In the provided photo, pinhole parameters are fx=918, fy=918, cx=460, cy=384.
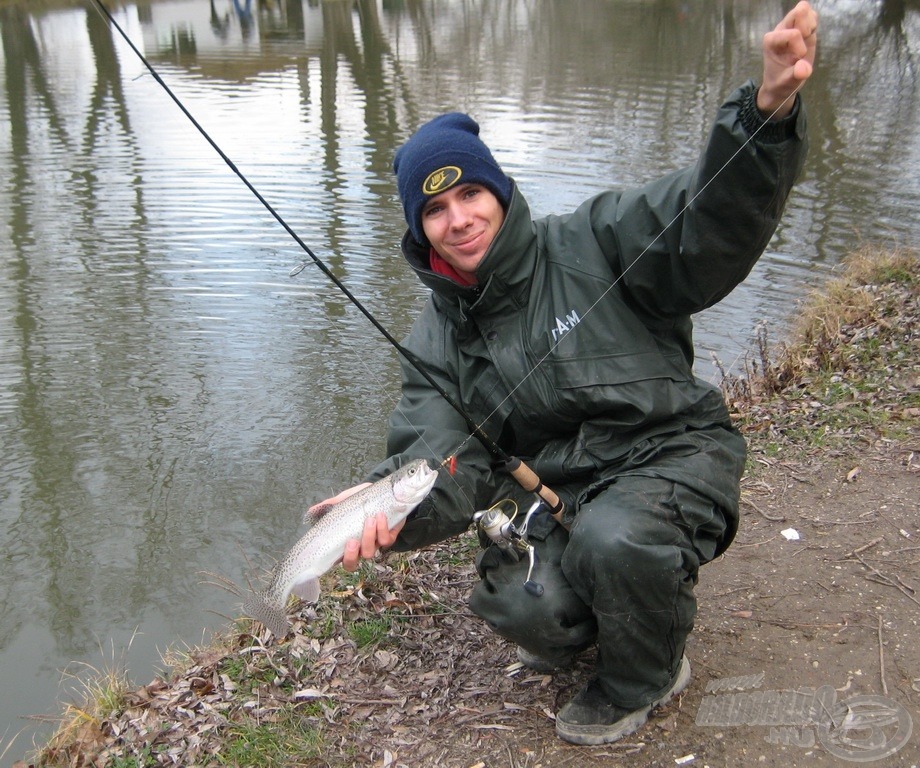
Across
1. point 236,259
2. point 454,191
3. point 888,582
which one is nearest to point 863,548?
point 888,582

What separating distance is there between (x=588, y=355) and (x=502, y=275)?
0.39 m

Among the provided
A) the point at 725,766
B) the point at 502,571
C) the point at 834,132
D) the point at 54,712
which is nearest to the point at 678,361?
the point at 502,571

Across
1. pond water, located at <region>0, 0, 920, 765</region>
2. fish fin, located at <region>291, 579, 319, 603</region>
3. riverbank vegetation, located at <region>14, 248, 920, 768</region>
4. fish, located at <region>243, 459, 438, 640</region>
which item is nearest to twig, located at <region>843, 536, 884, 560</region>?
riverbank vegetation, located at <region>14, 248, 920, 768</region>

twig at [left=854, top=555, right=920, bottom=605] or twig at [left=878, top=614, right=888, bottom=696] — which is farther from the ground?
twig at [left=878, top=614, right=888, bottom=696]

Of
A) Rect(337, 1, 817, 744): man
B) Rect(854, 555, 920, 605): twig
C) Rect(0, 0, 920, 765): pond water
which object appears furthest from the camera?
Rect(0, 0, 920, 765): pond water

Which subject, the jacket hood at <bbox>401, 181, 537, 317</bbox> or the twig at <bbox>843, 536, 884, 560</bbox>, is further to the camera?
the twig at <bbox>843, 536, 884, 560</bbox>

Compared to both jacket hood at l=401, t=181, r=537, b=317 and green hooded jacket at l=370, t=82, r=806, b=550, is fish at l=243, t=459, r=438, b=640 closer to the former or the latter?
green hooded jacket at l=370, t=82, r=806, b=550

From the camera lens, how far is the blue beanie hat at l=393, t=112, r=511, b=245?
10.2 feet

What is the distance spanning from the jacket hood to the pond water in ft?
8.14

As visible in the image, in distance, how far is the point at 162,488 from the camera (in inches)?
235

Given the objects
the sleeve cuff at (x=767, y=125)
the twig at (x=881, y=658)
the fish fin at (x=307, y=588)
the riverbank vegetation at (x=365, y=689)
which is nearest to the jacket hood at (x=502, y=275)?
the sleeve cuff at (x=767, y=125)

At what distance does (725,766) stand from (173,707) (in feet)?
6.66

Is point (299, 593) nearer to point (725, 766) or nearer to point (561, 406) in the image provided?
point (561, 406)

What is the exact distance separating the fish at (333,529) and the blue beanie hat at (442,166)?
37.2 inches
